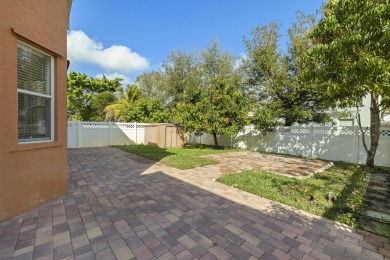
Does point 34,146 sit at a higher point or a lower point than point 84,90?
lower

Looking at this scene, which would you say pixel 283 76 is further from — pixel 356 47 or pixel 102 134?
pixel 102 134

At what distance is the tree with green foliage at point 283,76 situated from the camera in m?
10.9

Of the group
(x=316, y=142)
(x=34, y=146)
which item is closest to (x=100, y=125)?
(x=34, y=146)

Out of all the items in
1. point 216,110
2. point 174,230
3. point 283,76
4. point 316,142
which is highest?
point 283,76

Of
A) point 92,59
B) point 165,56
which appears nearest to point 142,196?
point 165,56

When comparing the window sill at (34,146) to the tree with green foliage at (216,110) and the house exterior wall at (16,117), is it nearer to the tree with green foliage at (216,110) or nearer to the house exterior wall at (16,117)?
the house exterior wall at (16,117)

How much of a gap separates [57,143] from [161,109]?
13376 millimetres

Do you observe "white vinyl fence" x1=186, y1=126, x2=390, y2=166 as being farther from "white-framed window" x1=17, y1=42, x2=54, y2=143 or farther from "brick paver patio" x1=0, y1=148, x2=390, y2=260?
"white-framed window" x1=17, y1=42, x2=54, y2=143

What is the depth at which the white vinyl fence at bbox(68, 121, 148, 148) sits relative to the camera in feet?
36.0

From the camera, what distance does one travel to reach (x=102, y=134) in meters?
12.2

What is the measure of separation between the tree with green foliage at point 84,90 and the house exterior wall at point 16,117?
862 inches

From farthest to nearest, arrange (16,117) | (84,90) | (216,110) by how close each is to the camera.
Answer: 1. (84,90)
2. (216,110)
3. (16,117)

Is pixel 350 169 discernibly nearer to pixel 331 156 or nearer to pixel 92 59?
pixel 331 156

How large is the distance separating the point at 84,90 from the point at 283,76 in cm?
2324
